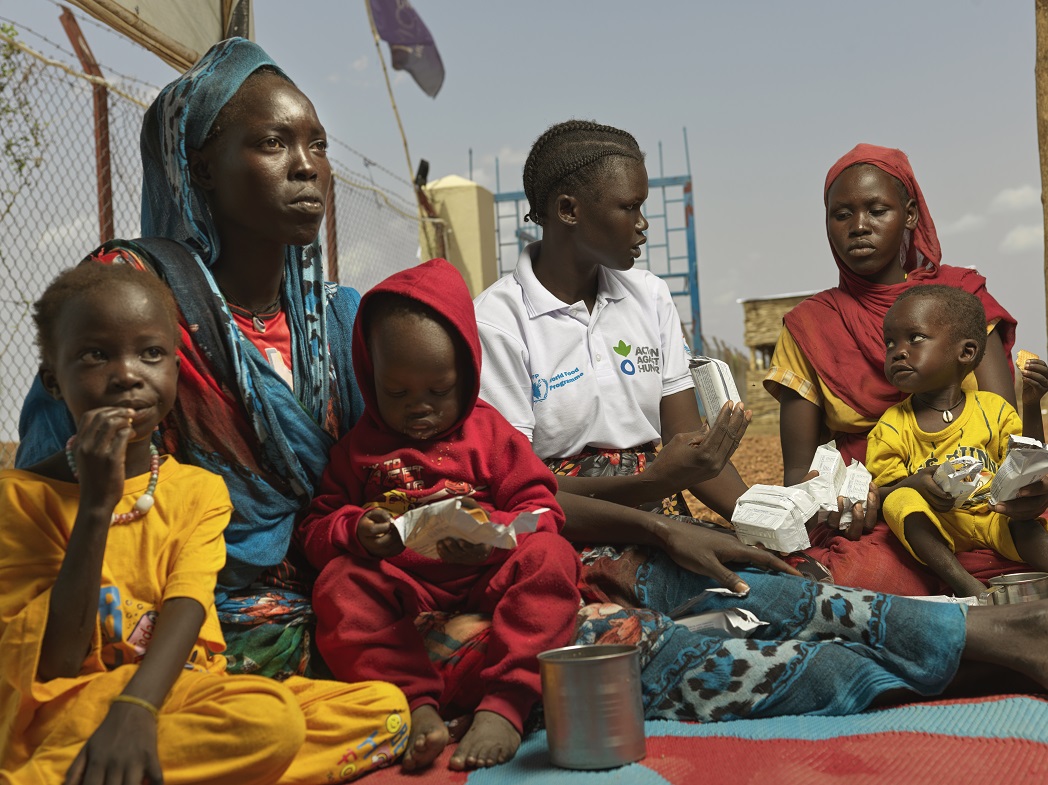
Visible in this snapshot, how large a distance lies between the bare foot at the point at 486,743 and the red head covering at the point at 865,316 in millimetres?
1826

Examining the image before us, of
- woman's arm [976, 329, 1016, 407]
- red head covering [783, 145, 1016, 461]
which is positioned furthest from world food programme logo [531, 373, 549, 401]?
woman's arm [976, 329, 1016, 407]

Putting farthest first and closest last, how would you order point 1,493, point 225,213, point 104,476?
1. point 225,213
2. point 1,493
3. point 104,476

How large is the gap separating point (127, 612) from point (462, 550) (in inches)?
29.1

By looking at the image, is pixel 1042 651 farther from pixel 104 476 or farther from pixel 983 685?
pixel 104 476

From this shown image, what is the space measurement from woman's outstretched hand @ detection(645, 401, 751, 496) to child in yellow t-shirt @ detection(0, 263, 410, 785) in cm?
106

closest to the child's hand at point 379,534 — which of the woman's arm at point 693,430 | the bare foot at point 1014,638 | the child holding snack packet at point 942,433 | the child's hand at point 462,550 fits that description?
the child's hand at point 462,550

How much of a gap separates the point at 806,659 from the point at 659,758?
20.2 inches

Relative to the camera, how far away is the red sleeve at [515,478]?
262 cm

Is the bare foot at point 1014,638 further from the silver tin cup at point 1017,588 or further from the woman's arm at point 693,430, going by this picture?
the woman's arm at point 693,430

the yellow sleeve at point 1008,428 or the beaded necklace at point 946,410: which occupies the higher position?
the beaded necklace at point 946,410

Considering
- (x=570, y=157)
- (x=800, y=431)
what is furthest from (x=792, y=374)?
(x=570, y=157)

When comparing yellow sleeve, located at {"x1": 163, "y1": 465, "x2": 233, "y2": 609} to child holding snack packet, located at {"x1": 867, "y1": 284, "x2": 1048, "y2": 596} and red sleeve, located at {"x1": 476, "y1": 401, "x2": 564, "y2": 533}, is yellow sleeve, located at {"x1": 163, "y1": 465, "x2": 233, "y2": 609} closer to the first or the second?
red sleeve, located at {"x1": 476, "y1": 401, "x2": 564, "y2": 533}

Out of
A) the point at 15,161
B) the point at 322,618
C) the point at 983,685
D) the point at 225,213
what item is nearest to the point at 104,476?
the point at 322,618

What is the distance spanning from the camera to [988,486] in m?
3.08
